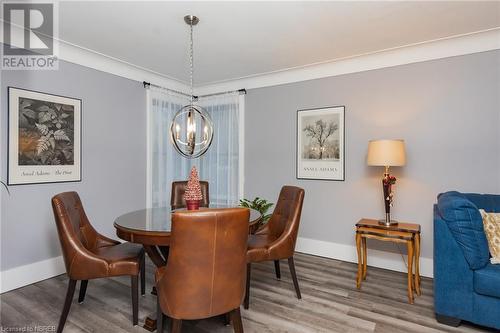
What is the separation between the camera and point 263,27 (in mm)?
2699

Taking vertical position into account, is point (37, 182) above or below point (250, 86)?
below

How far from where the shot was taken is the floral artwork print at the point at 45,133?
2820 mm

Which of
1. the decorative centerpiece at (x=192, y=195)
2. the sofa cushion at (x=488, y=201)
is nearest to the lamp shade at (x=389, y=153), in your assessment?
the sofa cushion at (x=488, y=201)

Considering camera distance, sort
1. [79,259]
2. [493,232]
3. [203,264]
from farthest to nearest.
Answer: [493,232], [79,259], [203,264]

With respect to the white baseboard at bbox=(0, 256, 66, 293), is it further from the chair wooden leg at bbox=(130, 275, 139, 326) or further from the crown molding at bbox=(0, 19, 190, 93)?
the crown molding at bbox=(0, 19, 190, 93)

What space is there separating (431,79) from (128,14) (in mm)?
3100

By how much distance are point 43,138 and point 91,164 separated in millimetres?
587

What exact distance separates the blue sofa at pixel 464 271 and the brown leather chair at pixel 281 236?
1.12 m

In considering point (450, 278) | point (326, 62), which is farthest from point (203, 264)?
point (326, 62)

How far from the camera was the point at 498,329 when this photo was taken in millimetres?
2068

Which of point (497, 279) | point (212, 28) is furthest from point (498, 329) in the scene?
point (212, 28)

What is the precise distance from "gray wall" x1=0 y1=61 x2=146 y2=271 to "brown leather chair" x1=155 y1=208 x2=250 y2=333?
2061 mm

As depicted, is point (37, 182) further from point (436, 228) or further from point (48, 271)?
point (436, 228)

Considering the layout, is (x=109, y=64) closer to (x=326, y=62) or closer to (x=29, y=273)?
(x=29, y=273)
